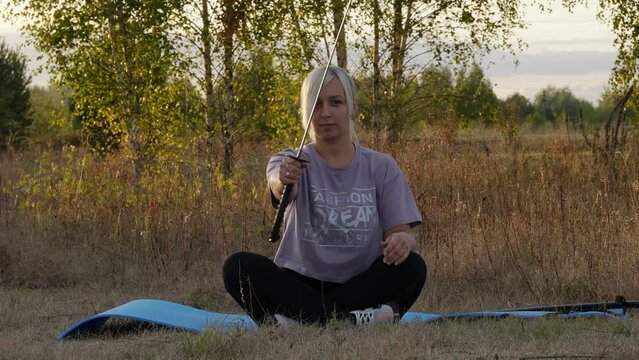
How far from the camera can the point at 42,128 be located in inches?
1535

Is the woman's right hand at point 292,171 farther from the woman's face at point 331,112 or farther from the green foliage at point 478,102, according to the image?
the green foliage at point 478,102

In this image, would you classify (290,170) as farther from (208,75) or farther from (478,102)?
(478,102)

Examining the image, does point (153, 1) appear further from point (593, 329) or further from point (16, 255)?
point (593, 329)

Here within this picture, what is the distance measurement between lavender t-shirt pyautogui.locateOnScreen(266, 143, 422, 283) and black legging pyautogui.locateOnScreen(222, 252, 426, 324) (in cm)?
8

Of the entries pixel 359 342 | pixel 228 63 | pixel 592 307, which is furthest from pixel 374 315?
pixel 228 63

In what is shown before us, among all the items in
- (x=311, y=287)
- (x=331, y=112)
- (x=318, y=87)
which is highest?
(x=318, y=87)

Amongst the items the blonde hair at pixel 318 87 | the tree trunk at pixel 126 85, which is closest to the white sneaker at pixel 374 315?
the blonde hair at pixel 318 87

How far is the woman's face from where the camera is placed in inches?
195

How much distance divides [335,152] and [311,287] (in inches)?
25.6

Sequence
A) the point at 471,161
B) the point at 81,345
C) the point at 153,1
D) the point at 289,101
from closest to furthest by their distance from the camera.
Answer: the point at 81,345 → the point at 471,161 → the point at 153,1 → the point at 289,101

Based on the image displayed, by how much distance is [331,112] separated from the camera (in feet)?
16.3

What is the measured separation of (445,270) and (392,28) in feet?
36.7

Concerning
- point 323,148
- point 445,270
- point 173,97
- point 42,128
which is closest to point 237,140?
point 173,97

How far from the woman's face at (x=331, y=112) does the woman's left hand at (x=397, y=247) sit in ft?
1.84
